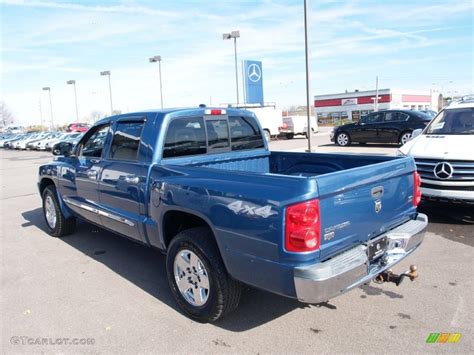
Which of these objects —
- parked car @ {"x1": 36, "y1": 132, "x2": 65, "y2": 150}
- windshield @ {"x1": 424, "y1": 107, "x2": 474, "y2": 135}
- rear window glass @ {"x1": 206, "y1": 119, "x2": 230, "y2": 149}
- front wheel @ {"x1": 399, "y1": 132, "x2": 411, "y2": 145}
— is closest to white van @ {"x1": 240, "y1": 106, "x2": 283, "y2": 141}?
front wheel @ {"x1": 399, "y1": 132, "x2": 411, "y2": 145}

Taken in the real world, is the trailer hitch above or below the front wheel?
below

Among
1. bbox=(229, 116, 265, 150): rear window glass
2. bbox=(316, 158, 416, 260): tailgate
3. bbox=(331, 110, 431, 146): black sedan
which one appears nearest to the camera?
bbox=(316, 158, 416, 260): tailgate

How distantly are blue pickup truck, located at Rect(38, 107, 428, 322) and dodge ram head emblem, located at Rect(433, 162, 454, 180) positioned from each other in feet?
7.41

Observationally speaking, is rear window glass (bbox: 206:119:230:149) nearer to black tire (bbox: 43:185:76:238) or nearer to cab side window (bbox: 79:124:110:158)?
cab side window (bbox: 79:124:110:158)

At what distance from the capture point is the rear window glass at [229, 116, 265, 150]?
16.3 ft

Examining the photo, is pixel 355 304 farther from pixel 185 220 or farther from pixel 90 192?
pixel 90 192

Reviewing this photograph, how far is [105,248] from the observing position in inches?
225

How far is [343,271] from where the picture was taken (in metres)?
2.89

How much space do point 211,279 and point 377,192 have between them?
1531 mm

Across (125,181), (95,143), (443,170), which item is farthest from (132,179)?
(443,170)

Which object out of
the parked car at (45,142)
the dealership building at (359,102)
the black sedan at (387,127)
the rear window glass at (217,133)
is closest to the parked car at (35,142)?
the parked car at (45,142)

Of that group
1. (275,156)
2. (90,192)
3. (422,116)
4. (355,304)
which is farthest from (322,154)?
(422,116)

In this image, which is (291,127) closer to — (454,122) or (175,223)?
(454,122)

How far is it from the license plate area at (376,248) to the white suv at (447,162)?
303 centimetres
